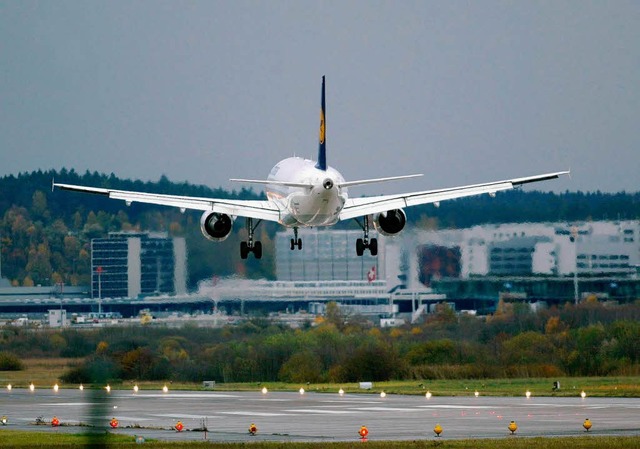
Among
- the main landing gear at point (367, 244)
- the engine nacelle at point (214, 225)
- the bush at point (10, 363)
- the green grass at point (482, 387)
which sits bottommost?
the green grass at point (482, 387)

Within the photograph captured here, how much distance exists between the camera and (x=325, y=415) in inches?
2376

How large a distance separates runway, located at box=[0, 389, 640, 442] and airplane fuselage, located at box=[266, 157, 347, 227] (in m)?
8.70

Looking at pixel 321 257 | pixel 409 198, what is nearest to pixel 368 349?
pixel 321 257

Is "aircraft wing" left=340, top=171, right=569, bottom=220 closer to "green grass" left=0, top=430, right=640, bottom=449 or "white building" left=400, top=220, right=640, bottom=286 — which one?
"green grass" left=0, top=430, right=640, bottom=449

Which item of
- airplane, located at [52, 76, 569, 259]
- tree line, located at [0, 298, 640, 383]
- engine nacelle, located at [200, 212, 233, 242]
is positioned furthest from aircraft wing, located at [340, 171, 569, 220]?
tree line, located at [0, 298, 640, 383]

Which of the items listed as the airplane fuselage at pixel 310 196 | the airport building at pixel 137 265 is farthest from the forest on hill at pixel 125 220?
the airplane fuselage at pixel 310 196

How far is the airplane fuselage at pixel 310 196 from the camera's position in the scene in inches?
2422

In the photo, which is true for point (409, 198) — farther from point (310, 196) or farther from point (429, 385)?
point (429, 385)

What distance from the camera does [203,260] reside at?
91.6 meters

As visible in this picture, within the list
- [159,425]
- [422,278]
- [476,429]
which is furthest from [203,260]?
[476,429]

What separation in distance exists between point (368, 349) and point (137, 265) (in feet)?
57.1

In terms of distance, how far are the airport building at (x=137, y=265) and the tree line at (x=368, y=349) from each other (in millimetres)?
3717

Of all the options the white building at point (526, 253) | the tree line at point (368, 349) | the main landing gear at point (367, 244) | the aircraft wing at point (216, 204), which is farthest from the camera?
the white building at point (526, 253)

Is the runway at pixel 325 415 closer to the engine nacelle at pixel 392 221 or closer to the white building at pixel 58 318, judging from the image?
the engine nacelle at pixel 392 221
